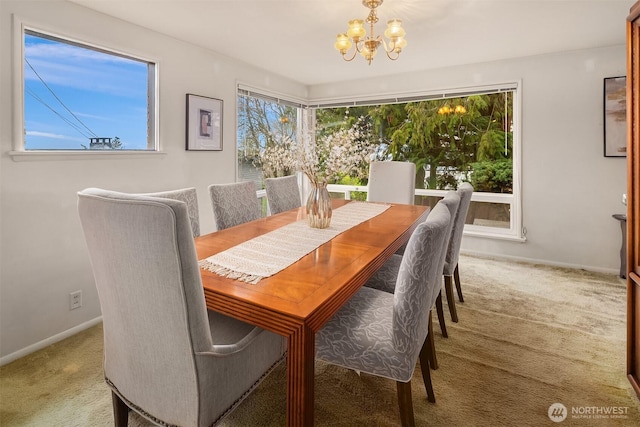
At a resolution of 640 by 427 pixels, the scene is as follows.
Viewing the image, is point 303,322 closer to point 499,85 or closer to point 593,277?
point 593,277

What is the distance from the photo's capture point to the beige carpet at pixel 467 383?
1679 millimetres

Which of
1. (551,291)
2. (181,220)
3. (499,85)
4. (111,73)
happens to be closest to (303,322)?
(181,220)

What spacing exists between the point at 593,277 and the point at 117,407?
4228mm

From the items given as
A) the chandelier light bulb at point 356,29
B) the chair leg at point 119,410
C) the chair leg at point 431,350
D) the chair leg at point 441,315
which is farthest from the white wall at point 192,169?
the chair leg at point 431,350

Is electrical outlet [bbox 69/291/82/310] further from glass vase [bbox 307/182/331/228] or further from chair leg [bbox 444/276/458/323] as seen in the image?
chair leg [bbox 444/276/458/323]

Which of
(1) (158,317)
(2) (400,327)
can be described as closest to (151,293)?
(1) (158,317)

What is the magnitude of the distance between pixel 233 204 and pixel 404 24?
2.04m

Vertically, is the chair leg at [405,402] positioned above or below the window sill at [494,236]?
below

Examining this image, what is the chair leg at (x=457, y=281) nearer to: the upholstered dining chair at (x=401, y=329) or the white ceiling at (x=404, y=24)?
the upholstered dining chair at (x=401, y=329)

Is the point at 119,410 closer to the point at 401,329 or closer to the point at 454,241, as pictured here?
the point at 401,329

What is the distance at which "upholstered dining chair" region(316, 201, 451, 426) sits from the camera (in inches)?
53.2

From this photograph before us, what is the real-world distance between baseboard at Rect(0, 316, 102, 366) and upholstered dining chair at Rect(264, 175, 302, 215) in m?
1.63

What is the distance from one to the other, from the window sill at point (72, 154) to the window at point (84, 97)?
0.09 m

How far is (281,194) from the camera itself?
322 cm
